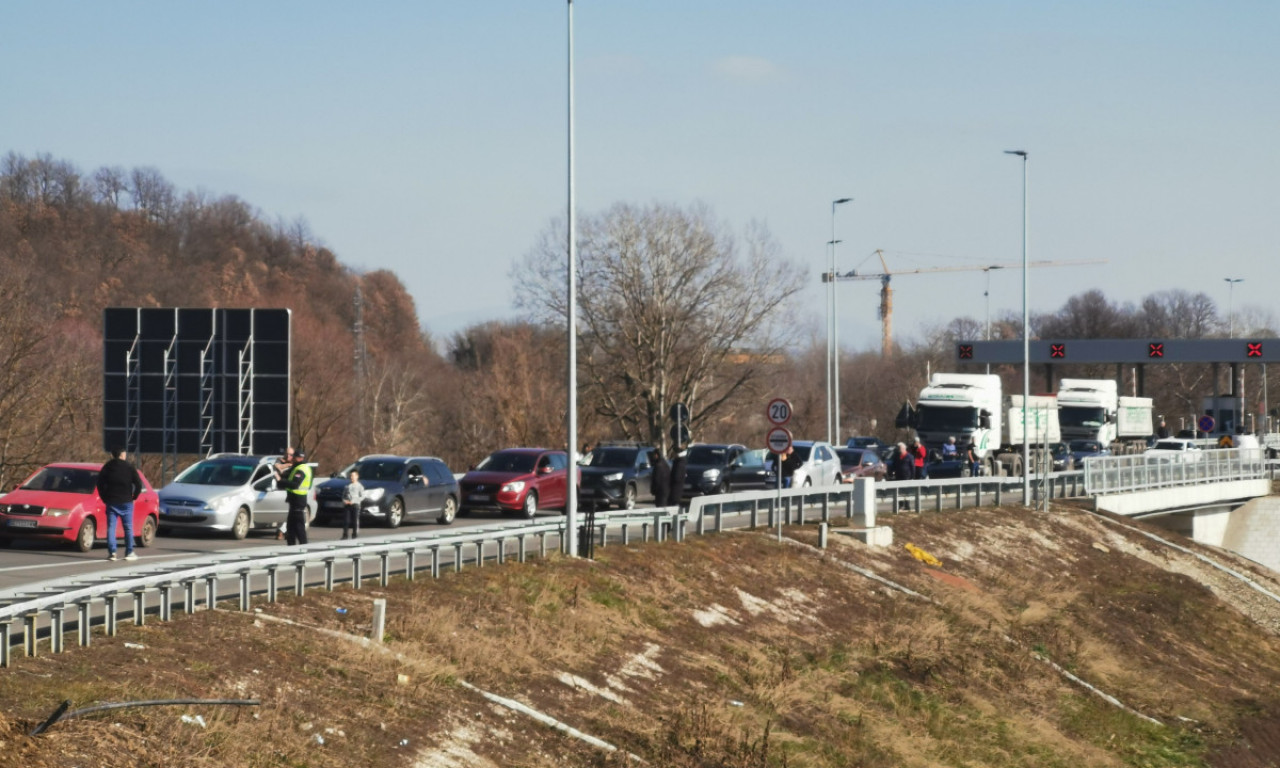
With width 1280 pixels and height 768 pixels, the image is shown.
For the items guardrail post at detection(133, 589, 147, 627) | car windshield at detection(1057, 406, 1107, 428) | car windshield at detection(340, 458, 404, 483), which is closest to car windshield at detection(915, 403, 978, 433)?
car windshield at detection(1057, 406, 1107, 428)

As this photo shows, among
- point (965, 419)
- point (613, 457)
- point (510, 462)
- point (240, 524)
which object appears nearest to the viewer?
point (240, 524)

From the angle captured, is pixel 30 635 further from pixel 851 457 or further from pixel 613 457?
pixel 851 457

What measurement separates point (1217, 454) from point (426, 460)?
3311cm

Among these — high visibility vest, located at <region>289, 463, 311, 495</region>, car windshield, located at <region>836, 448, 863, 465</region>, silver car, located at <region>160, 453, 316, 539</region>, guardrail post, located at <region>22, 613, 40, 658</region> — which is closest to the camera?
guardrail post, located at <region>22, 613, 40, 658</region>

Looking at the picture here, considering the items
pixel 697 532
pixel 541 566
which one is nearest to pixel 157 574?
pixel 541 566

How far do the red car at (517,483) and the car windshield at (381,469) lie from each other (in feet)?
9.71

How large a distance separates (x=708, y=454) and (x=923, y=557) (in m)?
11.8

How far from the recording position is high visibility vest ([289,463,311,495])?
23500 mm

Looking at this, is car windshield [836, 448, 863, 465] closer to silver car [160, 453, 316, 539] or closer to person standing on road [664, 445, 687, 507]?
person standing on road [664, 445, 687, 507]

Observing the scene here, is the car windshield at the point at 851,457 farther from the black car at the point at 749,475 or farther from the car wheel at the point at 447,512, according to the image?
the car wheel at the point at 447,512

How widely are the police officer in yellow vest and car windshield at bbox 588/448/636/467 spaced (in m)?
16.7

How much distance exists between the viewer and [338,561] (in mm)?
19500

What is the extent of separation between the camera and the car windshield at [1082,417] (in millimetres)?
69062

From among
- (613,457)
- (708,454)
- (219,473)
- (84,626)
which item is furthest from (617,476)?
(84,626)
